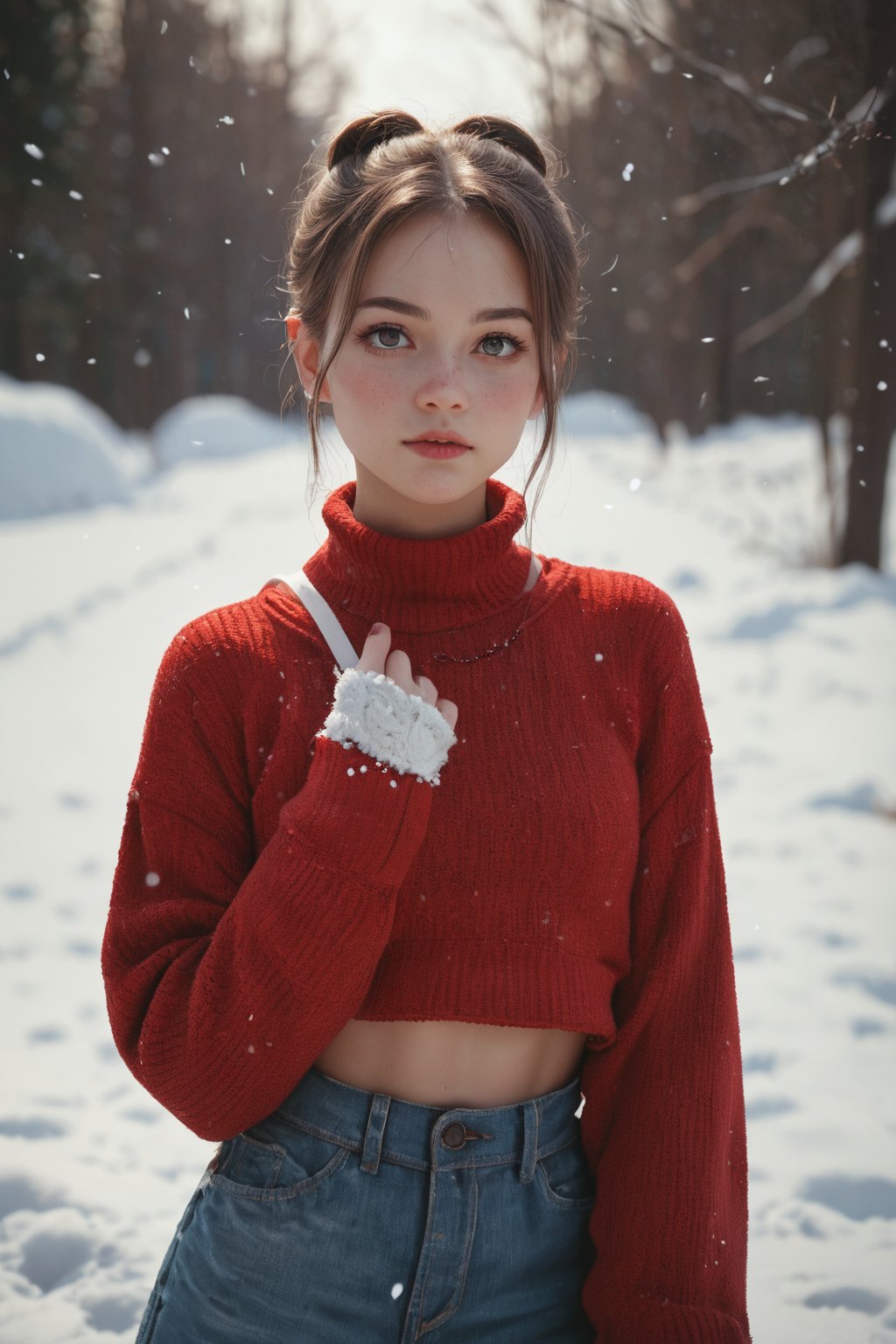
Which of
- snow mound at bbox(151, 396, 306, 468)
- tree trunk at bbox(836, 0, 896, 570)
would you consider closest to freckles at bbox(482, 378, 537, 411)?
tree trunk at bbox(836, 0, 896, 570)

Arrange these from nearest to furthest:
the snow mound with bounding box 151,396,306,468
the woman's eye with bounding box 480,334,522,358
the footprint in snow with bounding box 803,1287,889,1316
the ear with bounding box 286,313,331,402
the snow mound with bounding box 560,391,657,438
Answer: the woman's eye with bounding box 480,334,522,358 < the ear with bounding box 286,313,331,402 < the footprint in snow with bounding box 803,1287,889,1316 < the snow mound with bounding box 151,396,306,468 < the snow mound with bounding box 560,391,657,438

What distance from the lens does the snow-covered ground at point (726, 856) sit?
8.36 ft

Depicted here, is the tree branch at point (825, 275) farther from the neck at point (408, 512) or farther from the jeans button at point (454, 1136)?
the jeans button at point (454, 1136)

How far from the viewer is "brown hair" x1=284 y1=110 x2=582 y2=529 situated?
5.08 ft

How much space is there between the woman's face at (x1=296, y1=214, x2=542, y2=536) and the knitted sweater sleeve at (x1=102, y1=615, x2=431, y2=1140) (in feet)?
1.14

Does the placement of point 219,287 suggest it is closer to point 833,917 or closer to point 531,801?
point 833,917

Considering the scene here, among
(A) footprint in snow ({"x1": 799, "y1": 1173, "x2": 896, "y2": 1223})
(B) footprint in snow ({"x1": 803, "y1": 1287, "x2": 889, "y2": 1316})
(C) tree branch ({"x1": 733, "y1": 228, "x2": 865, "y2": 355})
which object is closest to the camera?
(B) footprint in snow ({"x1": 803, "y1": 1287, "x2": 889, "y2": 1316})

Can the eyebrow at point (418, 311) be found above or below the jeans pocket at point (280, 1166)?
above

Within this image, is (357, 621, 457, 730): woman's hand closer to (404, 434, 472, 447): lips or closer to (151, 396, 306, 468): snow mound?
(404, 434, 472, 447): lips

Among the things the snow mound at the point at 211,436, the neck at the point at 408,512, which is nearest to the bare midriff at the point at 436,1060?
the neck at the point at 408,512

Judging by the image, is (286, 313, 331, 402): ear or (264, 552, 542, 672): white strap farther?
(286, 313, 331, 402): ear

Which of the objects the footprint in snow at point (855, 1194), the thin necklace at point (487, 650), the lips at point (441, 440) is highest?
the lips at point (441, 440)

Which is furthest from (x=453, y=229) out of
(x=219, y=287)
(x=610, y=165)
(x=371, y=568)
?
(x=219, y=287)

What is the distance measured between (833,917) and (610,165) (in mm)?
14523
